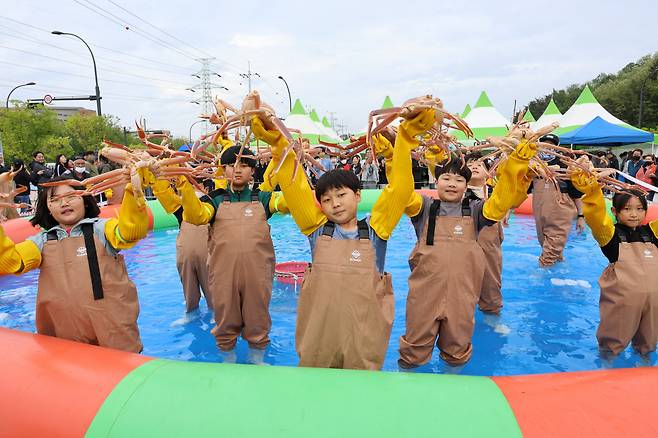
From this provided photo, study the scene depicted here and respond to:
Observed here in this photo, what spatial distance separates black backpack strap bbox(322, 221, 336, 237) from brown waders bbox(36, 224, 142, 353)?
131cm

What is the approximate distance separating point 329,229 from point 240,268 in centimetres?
128

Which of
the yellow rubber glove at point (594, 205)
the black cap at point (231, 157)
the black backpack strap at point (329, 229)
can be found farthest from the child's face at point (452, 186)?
the black cap at point (231, 157)

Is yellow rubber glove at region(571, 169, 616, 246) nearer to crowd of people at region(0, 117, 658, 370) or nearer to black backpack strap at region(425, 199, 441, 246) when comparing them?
crowd of people at region(0, 117, 658, 370)

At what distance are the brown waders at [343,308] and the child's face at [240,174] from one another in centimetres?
136

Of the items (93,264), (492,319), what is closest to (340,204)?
(93,264)

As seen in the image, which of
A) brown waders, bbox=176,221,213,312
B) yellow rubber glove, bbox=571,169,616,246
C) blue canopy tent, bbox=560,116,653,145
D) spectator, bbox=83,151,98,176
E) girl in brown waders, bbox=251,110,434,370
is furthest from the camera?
blue canopy tent, bbox=560,116,653,145

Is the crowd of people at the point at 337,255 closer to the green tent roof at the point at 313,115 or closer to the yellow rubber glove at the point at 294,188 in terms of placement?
the yellow rubber glove at the point at 294,188

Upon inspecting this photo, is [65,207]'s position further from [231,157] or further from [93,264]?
[231,157]

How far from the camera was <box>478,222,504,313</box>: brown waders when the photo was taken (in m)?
4.46

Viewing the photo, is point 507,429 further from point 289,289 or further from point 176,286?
point 176,286

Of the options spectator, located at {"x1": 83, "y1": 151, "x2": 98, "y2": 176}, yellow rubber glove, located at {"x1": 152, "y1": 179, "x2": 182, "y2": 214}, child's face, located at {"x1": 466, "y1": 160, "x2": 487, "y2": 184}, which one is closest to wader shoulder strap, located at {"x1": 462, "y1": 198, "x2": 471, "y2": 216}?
child's face, located at {"x1": 466, "y1": 160, "x2": 487, "y2": 184}

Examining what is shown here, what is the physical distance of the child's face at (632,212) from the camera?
2.99 m

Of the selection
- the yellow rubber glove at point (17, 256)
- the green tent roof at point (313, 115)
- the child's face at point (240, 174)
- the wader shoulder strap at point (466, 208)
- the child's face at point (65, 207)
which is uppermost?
the green tent roof at point (313, 115)

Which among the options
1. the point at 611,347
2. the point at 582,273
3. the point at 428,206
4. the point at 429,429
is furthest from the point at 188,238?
the point at 582,273
